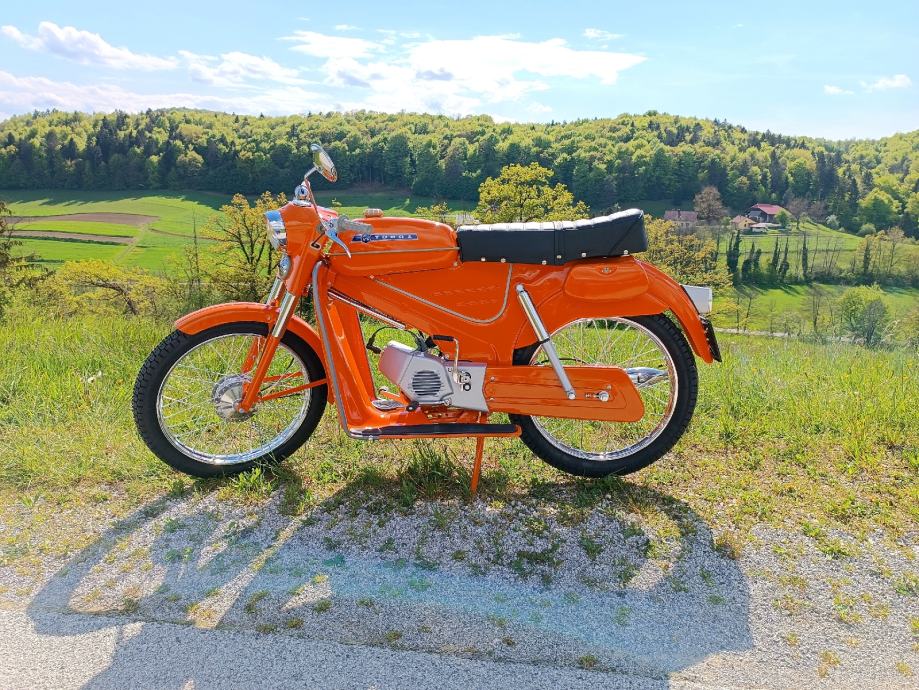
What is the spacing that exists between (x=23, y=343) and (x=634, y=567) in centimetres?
512

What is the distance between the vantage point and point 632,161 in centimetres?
7231

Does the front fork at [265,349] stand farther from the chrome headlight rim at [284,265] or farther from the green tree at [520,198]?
the green tree at [520,198]

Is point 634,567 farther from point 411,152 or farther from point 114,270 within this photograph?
point 411,152

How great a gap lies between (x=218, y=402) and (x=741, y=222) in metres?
84.6

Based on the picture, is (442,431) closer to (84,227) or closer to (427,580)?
(427,580)

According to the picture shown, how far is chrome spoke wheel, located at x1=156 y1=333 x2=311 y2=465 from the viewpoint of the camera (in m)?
3.40

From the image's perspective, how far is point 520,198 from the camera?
3800cm

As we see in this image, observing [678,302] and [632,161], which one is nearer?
[678,302]

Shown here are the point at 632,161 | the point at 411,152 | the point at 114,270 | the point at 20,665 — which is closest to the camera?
the point at 20,665

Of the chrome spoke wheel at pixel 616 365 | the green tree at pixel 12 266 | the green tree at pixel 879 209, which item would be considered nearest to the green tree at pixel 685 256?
the green tree at pixel 12 266

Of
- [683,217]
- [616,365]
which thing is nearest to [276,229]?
[616,365]

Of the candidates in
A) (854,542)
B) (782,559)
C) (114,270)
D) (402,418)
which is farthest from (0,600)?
(114,270)

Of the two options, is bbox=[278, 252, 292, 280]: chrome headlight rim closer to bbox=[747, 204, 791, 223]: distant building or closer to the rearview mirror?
the rearview mirror

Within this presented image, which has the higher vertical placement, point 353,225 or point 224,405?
point 353,225
